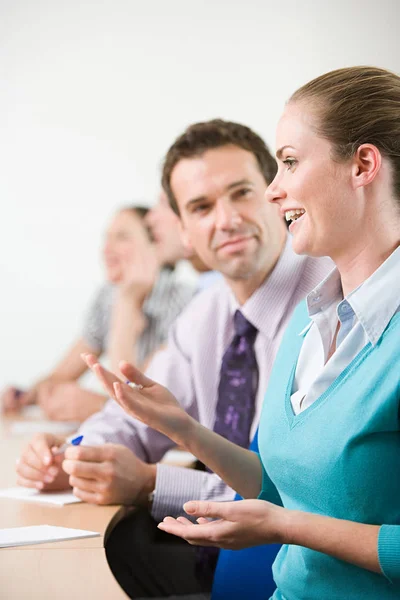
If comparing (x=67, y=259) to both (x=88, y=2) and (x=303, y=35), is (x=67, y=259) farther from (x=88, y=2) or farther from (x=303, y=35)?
(x=303, y=35)

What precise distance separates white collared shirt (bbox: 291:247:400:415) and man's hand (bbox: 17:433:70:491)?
0.59 meters

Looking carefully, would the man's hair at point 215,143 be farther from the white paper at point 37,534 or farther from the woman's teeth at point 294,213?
the white paper at point 37,534

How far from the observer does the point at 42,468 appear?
148cm

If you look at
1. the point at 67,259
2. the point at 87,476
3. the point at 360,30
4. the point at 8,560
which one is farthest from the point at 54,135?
the point at 8,560

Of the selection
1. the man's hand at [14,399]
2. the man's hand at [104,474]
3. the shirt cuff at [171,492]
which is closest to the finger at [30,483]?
the man's hand at [104,474]

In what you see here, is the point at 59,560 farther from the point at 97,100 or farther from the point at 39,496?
the point at 97,100

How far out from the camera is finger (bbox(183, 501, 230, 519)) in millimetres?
837

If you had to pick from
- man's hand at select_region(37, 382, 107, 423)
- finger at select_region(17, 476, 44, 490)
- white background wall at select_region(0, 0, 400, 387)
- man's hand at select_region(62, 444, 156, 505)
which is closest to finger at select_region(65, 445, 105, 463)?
man's hand at select_region(62, 444, 156, 505)

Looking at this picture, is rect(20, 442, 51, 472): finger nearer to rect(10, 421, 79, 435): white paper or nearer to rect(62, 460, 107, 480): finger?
rect(62, 460, 107, 480): finger

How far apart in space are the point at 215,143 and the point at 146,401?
2.76ft

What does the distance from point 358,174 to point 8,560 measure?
28.5 inches

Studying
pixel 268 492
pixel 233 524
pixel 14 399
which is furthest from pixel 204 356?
pixel 14 399

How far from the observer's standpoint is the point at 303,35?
4.75 metres

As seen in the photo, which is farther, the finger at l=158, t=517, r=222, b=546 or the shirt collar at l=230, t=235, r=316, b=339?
the shirt collar at l=230, t=235, r=316, b=339
